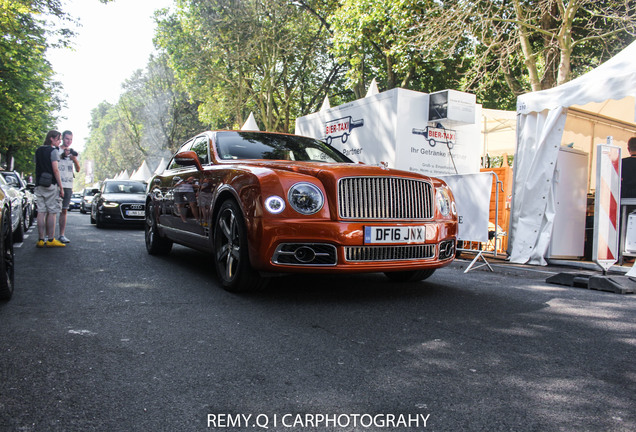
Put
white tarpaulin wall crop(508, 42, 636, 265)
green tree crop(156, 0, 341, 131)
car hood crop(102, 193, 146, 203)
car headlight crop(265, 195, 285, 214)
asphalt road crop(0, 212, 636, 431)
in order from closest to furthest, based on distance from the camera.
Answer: asphalt road crop(0, 212, 636, 431)
car headlight crop(265, 195, 285, 214)
white tarpaulin wall crop(508, 42, 636, 265)
car hood crop(102, 193, 146, 203)
green tree crop(156, 0, 341, 131)

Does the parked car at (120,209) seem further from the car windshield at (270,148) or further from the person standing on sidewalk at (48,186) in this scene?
the car windshield at (270,148)

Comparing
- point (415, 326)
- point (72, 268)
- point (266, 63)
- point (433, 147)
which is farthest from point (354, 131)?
point (266, 63)

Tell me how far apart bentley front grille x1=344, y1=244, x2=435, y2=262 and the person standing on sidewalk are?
625 cm

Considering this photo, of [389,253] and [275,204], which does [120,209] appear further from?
[389,253]

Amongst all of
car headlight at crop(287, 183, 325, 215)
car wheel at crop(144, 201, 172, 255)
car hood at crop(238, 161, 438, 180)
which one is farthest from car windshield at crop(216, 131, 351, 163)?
car wheel at crop(144, 201, 172, 255)

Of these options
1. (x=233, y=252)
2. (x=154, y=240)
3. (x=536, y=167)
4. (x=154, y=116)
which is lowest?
(x=154, y=240)

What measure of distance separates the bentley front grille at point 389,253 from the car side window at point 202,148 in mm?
2220

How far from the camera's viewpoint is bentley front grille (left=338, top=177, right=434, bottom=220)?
414cm

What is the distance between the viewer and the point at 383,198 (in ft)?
14.0

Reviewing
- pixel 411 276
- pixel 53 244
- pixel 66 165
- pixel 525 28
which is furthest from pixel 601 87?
pixel 525 28

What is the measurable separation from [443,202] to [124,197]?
10.8 metres

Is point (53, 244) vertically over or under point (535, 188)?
under

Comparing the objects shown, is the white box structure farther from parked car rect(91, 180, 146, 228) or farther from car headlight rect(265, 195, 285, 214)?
parked car rect(91, 180, 146, 228)

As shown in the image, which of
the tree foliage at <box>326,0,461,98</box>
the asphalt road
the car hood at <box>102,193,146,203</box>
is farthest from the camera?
the tree foliage at <box>326,0,461,98</box>
